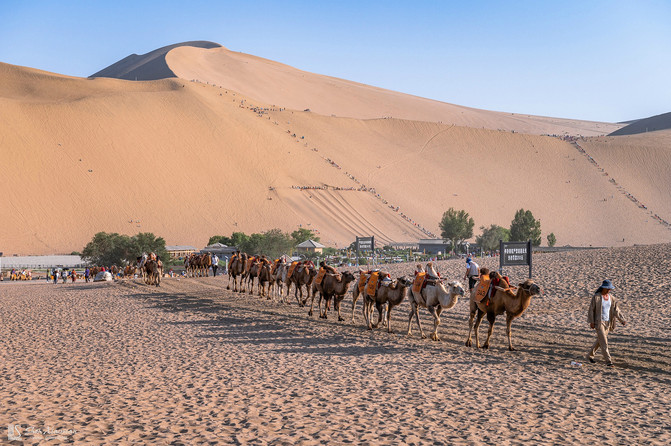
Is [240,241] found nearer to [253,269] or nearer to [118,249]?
[118,249]

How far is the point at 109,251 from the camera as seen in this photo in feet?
187


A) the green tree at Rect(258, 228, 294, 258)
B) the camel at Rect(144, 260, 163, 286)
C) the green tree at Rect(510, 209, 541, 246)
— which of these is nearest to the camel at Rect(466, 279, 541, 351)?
the camel at Rect(144, 260, 163, 286)

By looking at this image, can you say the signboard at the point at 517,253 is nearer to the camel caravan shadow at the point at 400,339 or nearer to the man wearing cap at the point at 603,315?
the camel caravan shadow at the point at 400,339

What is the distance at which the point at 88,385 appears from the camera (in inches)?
428

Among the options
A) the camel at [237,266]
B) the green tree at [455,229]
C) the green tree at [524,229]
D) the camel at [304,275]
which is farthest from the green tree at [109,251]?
the green tree at [524,229]

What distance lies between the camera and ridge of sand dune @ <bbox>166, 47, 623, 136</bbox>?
479 ft

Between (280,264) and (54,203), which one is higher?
(54,203)

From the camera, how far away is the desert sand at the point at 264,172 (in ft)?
250

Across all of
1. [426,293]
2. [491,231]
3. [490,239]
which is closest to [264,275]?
[426,293]

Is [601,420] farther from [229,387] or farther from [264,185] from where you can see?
[264,185]

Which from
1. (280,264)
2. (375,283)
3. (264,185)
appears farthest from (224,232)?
(375,283)

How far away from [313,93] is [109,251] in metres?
106

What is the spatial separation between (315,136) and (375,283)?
3667 inches

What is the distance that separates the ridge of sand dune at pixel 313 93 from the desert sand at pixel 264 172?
2437 cm
